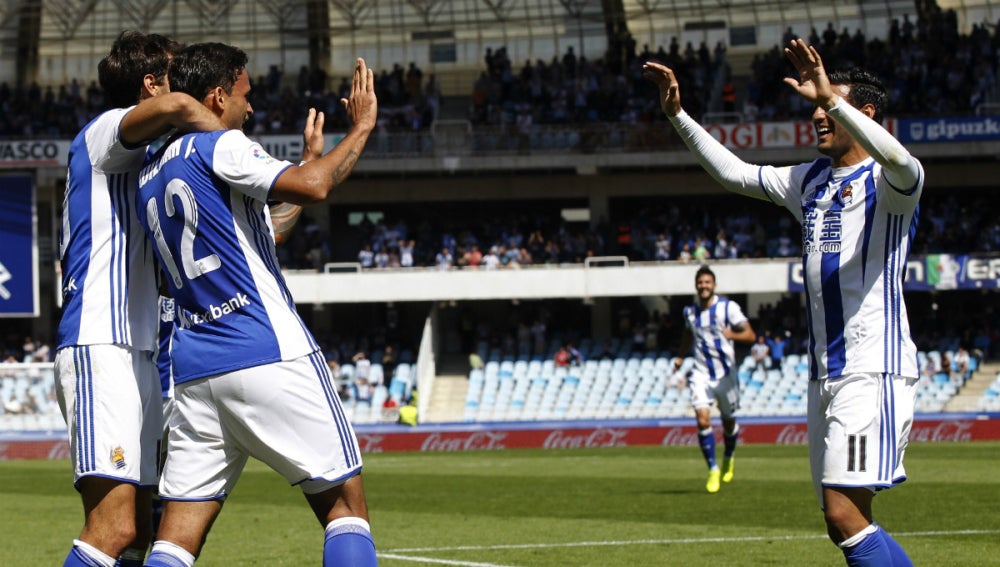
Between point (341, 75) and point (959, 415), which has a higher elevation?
point (341, 75)

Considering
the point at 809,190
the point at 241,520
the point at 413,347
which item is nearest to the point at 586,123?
the point at 413,347

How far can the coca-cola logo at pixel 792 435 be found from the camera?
27.3m

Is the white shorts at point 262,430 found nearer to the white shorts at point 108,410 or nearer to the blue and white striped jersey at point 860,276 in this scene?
the white shorts at point 108,410

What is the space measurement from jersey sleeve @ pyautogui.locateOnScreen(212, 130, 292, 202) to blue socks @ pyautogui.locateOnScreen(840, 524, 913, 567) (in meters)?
2.77

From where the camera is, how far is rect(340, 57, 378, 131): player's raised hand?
16.4ft

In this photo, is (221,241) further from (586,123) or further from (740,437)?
(586,123)

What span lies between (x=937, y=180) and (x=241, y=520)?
105ft

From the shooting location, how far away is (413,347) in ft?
130

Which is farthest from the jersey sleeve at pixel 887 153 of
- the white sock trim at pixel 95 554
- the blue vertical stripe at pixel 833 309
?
the white sock trim at pixel 95 554

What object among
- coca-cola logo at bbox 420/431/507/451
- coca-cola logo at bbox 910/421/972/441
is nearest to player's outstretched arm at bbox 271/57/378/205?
coca-cola logo at bbox 420/431/507/451

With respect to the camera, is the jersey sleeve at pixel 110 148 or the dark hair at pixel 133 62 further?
the dark hair at pixel 133 62

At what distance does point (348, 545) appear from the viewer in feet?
15.3

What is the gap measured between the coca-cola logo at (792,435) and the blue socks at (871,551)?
2220 centimetres

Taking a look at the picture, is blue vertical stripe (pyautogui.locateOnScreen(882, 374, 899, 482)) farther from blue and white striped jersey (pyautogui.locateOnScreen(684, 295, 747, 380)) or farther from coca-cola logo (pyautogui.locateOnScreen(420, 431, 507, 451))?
coca-cola logo (pyautogui.locateOnScreen(420, 431, 507, 451))
